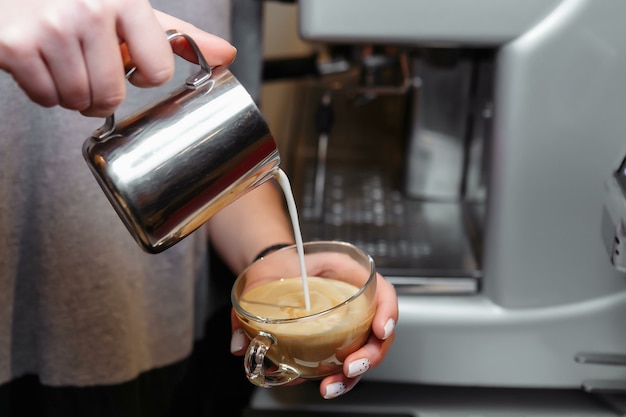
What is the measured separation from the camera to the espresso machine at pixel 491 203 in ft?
1.91

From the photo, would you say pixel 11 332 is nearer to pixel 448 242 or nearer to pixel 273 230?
pixel 273 230

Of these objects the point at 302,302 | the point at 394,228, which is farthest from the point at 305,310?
the point at 394,228

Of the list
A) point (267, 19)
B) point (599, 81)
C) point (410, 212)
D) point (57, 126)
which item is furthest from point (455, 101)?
point (267, 19)

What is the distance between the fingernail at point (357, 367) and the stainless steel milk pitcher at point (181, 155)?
0.16 meters

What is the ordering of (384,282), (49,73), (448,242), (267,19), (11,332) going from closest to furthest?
1. (49,73)
2. (384,282)
3. (11,332)
4. (448,242)
5. (267,19)

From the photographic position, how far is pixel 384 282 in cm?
58

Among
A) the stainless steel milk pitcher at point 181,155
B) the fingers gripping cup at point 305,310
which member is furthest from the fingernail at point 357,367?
the stainless steel milk pitcher at point 181,155

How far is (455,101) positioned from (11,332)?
0.51 metres

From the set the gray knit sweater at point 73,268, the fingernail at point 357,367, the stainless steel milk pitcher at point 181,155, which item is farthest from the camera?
the gray knit sweater at point 73,268

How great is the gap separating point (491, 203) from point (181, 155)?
316mm

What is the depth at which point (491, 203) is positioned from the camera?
2.13 ft

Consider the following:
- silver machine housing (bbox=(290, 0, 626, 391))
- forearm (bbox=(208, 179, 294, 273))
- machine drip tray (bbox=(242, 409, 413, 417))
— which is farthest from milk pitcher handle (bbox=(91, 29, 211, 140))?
machine drip tray (bbox=(242, 409, 413, 417))

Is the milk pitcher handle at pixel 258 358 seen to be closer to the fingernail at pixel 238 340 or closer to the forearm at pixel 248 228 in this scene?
the fingernail at pixel 238 340

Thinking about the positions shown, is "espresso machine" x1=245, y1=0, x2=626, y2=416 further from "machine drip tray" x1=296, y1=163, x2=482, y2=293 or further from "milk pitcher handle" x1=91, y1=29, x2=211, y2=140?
"milk pitcher handle" x1=91, y1=29, x2=211, y2=140
